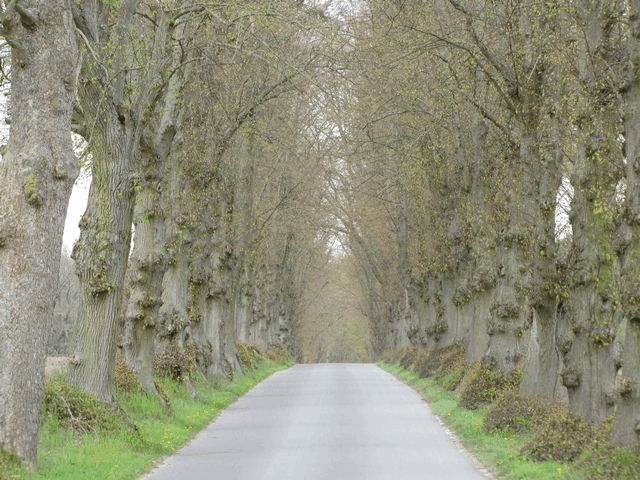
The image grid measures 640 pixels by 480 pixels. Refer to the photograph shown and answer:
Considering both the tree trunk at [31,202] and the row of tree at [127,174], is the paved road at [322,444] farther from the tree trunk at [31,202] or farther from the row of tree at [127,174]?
the row of tree at [127,174]

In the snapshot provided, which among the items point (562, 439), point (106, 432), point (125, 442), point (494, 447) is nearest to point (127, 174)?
point (106, 432)

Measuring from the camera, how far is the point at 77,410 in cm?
1394

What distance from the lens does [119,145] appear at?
614 inches

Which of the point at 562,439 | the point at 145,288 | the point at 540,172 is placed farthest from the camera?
the point at 145,288

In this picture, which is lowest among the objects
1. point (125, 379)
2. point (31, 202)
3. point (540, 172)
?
point (125, 379)

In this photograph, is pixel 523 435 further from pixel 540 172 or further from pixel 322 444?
pixel 540 172

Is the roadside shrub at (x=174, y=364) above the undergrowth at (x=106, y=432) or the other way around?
above

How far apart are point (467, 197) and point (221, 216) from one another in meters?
8.28

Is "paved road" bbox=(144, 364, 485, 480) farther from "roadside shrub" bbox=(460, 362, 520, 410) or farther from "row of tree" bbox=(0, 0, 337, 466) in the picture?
"row of tree" bbox=(0, 0, 337, 466)

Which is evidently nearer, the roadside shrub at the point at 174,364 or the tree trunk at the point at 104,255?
the tree trunk at the point at 104,255

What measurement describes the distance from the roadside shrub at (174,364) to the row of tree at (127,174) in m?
0.41

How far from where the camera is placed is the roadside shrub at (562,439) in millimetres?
12938

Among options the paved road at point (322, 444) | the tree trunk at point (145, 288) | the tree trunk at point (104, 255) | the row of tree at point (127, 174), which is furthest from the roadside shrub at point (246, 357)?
the tree trunk at point (104, 255)

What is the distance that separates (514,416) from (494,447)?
1772 millimetres
